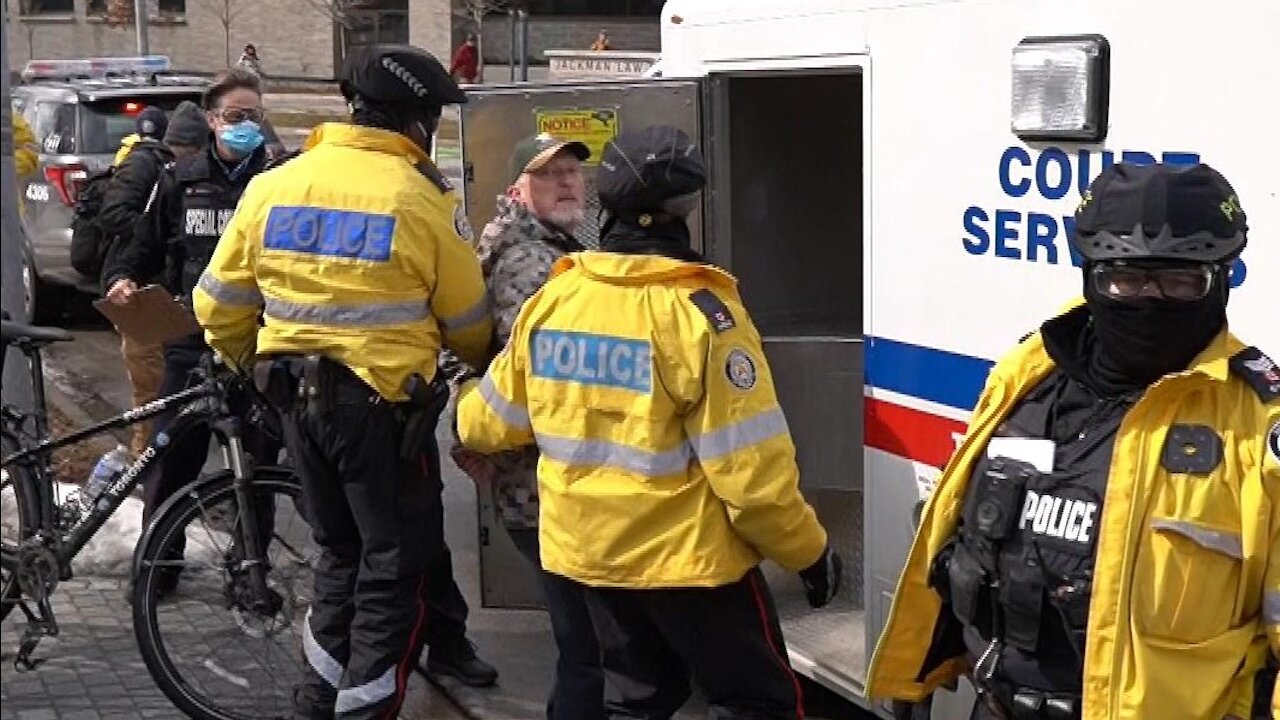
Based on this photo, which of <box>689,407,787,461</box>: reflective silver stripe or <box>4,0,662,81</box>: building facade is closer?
<box>689,407,787,461</box>: reflective silver stripe

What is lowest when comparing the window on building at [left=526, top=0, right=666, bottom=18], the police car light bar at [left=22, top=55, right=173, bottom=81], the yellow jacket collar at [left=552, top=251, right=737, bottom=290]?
the yellow jacket collar at [left=552, top=251, right=737, bottom=290]

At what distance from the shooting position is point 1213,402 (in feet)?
8.27

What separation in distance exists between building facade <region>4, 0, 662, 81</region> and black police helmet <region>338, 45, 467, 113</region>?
6.27 m

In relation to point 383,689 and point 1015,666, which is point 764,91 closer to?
point 383,689

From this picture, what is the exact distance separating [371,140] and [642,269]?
1143mm

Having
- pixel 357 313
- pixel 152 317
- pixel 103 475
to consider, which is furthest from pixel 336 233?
pixel 152 317

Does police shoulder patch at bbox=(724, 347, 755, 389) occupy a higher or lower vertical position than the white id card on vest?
higher

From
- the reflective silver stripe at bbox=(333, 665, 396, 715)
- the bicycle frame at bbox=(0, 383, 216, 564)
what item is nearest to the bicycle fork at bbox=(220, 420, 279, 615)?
the bicycle frame at bbox=(0, 383, 216, 564)

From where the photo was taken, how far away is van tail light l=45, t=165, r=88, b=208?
11633 millimetres

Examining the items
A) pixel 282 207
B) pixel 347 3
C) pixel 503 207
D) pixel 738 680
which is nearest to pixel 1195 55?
pixel 738 680

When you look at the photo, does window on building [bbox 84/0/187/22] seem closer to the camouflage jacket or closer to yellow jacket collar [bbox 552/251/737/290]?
the camouflage jacket

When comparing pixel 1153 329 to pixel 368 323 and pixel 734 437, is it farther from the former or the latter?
pixel 368 323

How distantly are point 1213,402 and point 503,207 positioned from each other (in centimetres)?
248

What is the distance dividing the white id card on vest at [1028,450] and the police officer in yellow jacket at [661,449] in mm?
801
